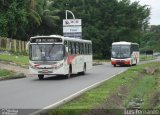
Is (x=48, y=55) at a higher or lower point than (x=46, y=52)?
lower

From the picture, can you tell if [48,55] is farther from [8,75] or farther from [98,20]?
[98,20]

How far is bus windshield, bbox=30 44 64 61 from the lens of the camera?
30.6 meters

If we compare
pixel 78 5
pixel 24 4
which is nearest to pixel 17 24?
pixel 24 4

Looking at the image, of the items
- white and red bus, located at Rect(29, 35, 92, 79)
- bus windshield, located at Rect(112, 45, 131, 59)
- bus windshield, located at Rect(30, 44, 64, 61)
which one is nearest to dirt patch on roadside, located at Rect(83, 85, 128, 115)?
white and red bus, located at Rect(29, 35, 92, 79)

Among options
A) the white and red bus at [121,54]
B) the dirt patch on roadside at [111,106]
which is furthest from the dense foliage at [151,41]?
the dirt patch on roadside at [111,106]

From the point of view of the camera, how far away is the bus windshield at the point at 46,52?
30.6 meters

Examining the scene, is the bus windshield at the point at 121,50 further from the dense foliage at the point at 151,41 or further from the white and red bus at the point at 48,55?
the dense foliage at the point at 151,41

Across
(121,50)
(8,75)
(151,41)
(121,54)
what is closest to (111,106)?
(8,75)

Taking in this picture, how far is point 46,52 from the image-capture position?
30609 mm

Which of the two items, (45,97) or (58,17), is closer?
(45,97)

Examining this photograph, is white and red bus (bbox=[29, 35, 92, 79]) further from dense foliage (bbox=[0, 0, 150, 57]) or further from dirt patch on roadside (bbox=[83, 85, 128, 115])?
dense foliage (bbox=[0, 0, 150, 57])

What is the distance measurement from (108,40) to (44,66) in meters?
45.4

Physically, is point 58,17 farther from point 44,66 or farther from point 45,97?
point 45,97

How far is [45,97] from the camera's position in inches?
759
